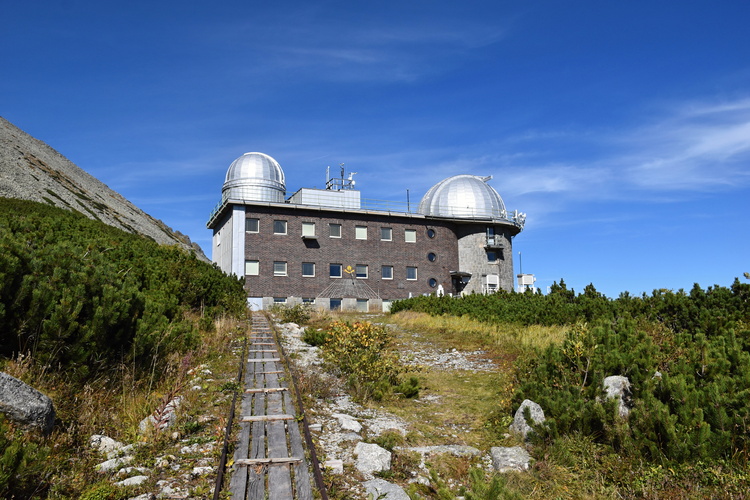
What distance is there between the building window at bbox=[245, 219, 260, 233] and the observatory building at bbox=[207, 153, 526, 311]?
0.24 ft

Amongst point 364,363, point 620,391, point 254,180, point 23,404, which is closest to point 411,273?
point 254,180

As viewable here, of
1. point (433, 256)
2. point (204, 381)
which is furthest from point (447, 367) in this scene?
point (433, 256)

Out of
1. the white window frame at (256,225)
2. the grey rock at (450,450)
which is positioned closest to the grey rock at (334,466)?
the grey rock at (450,450)

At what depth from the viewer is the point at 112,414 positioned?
22.3 ft

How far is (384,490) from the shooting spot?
5230 mm

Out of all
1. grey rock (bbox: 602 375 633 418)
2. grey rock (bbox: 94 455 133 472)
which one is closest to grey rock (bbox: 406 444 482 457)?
grey rock (bbox: 602 375 633 418)

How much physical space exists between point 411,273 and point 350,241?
227 inches

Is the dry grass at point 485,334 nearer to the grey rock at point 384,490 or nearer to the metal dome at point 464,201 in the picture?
the grey rock at point 384,490

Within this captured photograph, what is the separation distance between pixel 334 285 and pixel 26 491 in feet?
112

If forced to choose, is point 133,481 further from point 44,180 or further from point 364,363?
point 44,180

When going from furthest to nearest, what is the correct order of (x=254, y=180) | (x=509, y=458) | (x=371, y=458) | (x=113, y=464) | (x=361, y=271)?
1. (x=254, y=180)
2. (x=361, y=271)
3. (x=509, y=458)
4. (x=371, y=458)
5. (x=113, y=464)

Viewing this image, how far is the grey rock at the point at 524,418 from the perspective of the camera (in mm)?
7031

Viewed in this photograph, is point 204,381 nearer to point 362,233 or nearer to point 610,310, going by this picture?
point 610,310

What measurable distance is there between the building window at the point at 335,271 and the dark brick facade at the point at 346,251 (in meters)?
0.25
